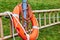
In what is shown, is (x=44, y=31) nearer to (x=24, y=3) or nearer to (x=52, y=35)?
(x=52, y=35)

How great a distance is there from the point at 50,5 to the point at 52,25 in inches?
186

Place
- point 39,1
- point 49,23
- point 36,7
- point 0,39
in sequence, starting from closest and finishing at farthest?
point 0,39 → point 49,23 → point 36,7 → point 39,1

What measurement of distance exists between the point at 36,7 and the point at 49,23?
3.85 meters

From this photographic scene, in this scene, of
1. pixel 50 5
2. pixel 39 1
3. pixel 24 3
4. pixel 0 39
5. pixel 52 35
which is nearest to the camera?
pixel 24 3

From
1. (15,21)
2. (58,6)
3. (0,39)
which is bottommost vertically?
(58,6)

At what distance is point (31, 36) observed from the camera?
22.1ft

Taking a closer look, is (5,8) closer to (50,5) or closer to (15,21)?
(50,5)

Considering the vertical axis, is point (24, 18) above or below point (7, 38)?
above

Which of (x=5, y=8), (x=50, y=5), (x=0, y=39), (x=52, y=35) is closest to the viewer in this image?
(x=0, y=39)

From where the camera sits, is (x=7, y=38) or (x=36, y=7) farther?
(x=36, y=7)

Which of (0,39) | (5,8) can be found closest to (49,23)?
(5,8)

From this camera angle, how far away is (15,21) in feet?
21.7

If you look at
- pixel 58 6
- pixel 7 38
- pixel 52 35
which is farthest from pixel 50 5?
pixel 7 38

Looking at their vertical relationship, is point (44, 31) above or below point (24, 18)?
below
